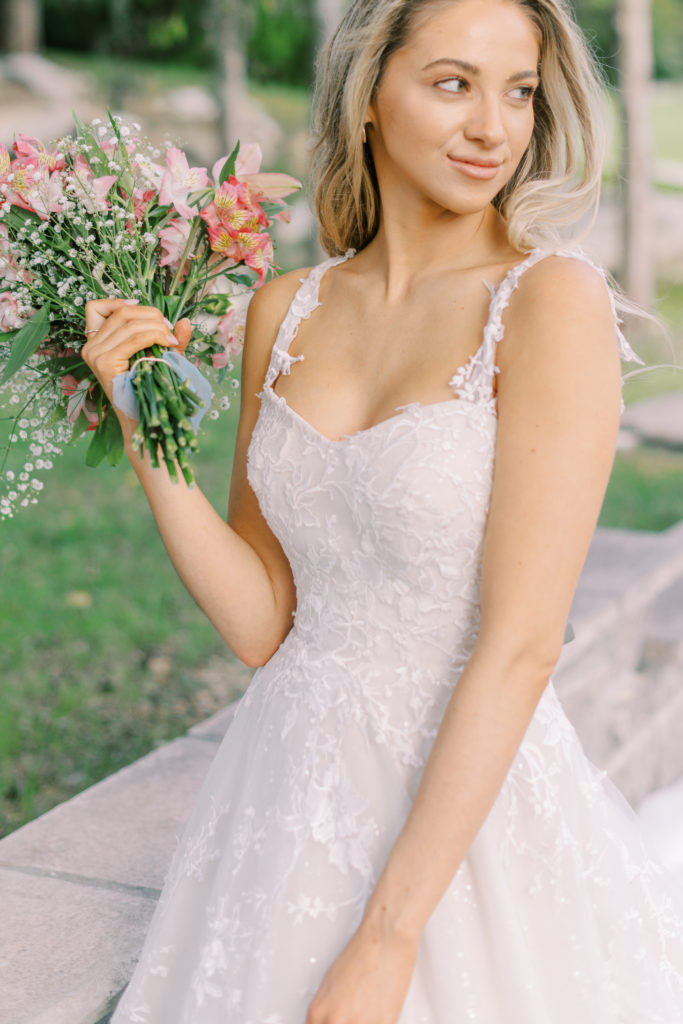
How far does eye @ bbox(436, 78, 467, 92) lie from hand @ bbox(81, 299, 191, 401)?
585 mm

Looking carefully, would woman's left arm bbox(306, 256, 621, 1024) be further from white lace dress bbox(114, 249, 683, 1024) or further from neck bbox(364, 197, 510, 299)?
neck bbox(364, 197, 510, 299)

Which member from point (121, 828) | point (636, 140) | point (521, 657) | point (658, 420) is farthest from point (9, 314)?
point (636, 140)

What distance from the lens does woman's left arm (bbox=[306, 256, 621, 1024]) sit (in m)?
1.54

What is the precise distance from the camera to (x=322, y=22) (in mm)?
9344

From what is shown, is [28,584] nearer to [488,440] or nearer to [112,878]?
[112,878]

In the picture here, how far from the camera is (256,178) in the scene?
208 cm

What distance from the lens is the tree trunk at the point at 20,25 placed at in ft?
68.5

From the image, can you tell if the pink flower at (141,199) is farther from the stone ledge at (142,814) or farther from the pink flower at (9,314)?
the stone ledge at (142,814)

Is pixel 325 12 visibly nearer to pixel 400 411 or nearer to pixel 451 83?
pixel 451 83

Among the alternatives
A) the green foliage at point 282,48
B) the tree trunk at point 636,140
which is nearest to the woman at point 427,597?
the tree trunk at point 636,140

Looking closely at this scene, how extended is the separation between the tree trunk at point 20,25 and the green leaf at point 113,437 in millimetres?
21360

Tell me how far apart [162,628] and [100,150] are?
3474mm

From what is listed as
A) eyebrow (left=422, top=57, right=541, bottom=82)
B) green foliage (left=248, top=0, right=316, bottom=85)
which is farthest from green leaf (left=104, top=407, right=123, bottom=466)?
green foliage (left=248, top=0, right=316, bottom=85)

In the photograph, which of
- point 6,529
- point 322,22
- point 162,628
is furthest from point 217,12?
point 162,628
